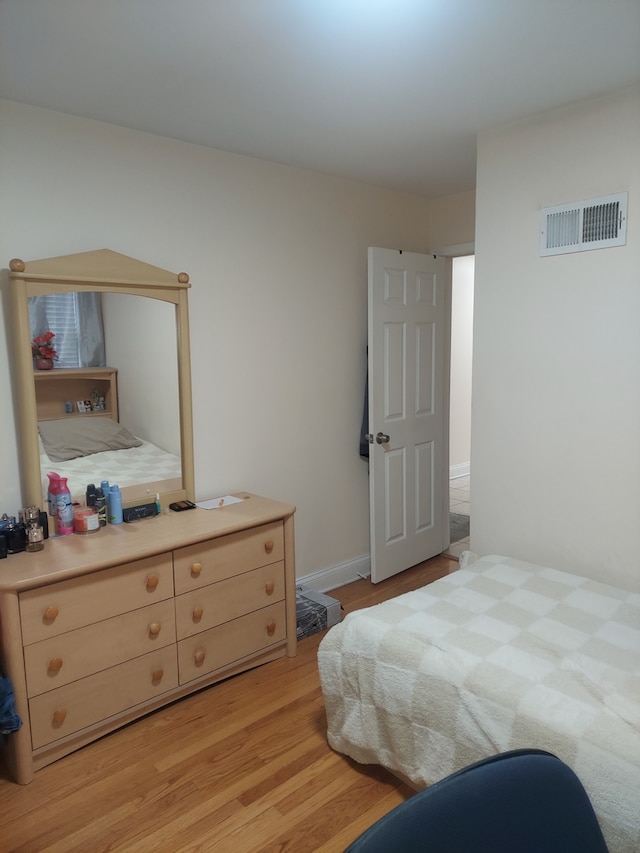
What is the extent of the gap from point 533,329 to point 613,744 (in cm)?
174

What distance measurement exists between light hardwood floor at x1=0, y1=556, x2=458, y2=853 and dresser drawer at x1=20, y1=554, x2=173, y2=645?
0.51 meters

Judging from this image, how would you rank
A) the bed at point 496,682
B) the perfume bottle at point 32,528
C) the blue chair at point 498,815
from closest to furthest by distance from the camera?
the blue chair at point 498,815 < the bed at point 496,682 < the perfume bottle at point 32,528

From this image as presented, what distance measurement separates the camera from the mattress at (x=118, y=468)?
8.16 feet

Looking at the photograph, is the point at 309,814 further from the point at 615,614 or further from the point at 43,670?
the point at 615,614

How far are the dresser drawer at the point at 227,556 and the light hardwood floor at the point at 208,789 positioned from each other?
0.54 m

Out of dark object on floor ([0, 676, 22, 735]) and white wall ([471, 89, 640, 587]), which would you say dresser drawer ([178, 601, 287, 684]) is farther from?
white wall ([471, 89, 640, 587])

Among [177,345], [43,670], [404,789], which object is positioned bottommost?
[404,789]

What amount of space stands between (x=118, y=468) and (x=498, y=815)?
7.29ft

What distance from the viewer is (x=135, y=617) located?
7.44 ft

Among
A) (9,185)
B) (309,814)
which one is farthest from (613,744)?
(9,185)

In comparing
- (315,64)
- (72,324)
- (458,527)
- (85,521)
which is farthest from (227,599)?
(458,527)

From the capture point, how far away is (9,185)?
2.29m

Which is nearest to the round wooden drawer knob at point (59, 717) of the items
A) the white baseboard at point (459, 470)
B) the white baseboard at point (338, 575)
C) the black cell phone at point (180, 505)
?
the black cell phone at point (180, 505)

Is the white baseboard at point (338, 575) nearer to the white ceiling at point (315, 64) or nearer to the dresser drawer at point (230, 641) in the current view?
the dresser drawer at point (230, 641)
